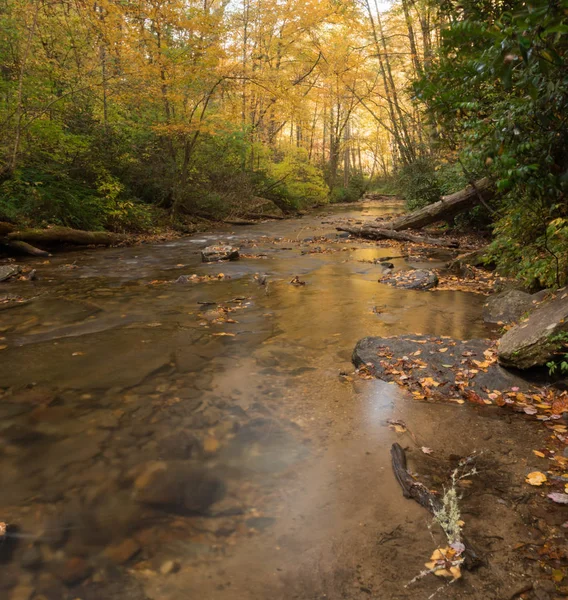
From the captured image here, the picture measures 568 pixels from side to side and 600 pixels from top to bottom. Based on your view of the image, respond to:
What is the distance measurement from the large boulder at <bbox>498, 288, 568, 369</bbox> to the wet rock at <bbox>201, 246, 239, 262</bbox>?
286 inches

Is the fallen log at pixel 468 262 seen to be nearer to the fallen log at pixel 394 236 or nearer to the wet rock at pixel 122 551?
the fallen log at pixel 394 236

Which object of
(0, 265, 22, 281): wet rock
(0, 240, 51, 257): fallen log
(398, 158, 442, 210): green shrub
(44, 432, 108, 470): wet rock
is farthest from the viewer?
(398, 158, 442, 210): green shrub

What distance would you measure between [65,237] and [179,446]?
9689 mm

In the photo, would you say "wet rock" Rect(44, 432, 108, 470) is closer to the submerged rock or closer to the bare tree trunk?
the submerged rock

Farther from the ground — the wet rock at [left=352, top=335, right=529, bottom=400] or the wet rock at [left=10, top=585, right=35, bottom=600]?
the wet rock at [left=352, top=335, right=529, bottom=400]

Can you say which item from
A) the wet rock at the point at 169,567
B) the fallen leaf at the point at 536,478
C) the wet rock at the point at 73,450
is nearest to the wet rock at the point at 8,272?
the wet rock at the point at 73,450

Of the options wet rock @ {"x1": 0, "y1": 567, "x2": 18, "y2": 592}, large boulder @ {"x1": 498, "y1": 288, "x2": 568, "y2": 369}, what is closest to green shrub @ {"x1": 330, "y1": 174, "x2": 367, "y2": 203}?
large boulder @ {"x1": 498, "y1": 288, "x2": 568, "y2": 369}

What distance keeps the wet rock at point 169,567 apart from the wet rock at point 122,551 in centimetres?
18

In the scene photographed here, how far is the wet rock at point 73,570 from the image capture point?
187 centimetres

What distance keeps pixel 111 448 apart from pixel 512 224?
20.9 feet

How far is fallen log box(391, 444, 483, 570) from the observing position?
190cm

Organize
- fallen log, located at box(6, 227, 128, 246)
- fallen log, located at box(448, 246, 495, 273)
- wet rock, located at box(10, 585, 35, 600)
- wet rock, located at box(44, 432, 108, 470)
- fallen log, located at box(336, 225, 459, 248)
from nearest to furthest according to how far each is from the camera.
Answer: wet rock, located at box(10, 585, 35, 600) → wet rock, located at box(44, 432, 108, 470) → fallen log, located at box(448, 246, 495, 273) → fallen log, located at box(6, 227, 128, 246) → fallen log, located at box(336, 225, 459, 248)

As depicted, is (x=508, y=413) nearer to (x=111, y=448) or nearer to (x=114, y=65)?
(x=111, y=448)

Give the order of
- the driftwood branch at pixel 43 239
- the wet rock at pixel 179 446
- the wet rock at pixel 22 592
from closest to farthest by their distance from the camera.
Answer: the wet rock at pixel 22 592 < the wet rock at pixel 179 446 < the driftwood branch at pixel 43 239
